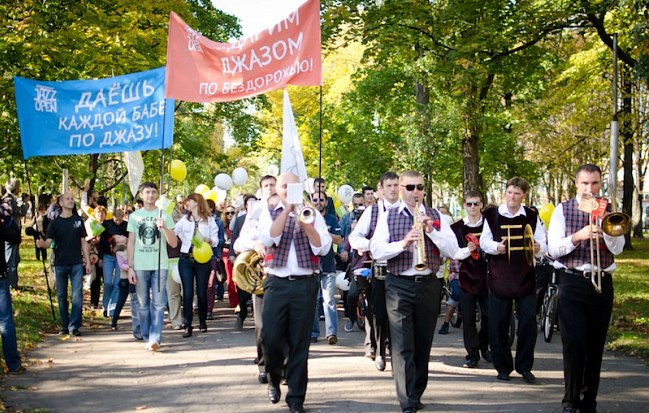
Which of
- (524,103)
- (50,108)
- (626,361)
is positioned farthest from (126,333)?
(524,103)

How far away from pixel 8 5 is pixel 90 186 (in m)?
14.7

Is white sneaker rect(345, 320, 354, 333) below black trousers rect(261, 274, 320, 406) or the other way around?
below

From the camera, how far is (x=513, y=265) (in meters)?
8.92

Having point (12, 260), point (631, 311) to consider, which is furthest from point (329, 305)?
point (12, 260)

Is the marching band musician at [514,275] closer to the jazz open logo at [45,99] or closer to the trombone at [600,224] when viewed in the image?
the trombone at [600,224]

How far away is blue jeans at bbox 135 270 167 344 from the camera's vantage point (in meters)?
11.0

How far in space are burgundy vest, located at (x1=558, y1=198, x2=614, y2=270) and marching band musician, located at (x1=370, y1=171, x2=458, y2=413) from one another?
0.97 meters

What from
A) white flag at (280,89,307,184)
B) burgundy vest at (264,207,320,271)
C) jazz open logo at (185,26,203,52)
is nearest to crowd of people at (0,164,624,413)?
burgundy vest at (264,207,320,271)

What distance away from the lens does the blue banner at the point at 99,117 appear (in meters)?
11.4

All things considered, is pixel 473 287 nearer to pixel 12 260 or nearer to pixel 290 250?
pixel 290 250

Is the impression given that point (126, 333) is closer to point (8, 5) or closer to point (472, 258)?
point (472, 258)

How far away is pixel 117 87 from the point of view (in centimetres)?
1158

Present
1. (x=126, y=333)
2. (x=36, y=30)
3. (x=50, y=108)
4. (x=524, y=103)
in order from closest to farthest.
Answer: (x=50, y=108), (x=126, y=333), (x=36, y=30), (x=524, y=103)

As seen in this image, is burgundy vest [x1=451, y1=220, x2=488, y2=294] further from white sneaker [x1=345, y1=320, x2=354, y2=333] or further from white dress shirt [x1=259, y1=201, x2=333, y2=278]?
white sneaker [x1=345, y1=320, x2=354, y2=333]
